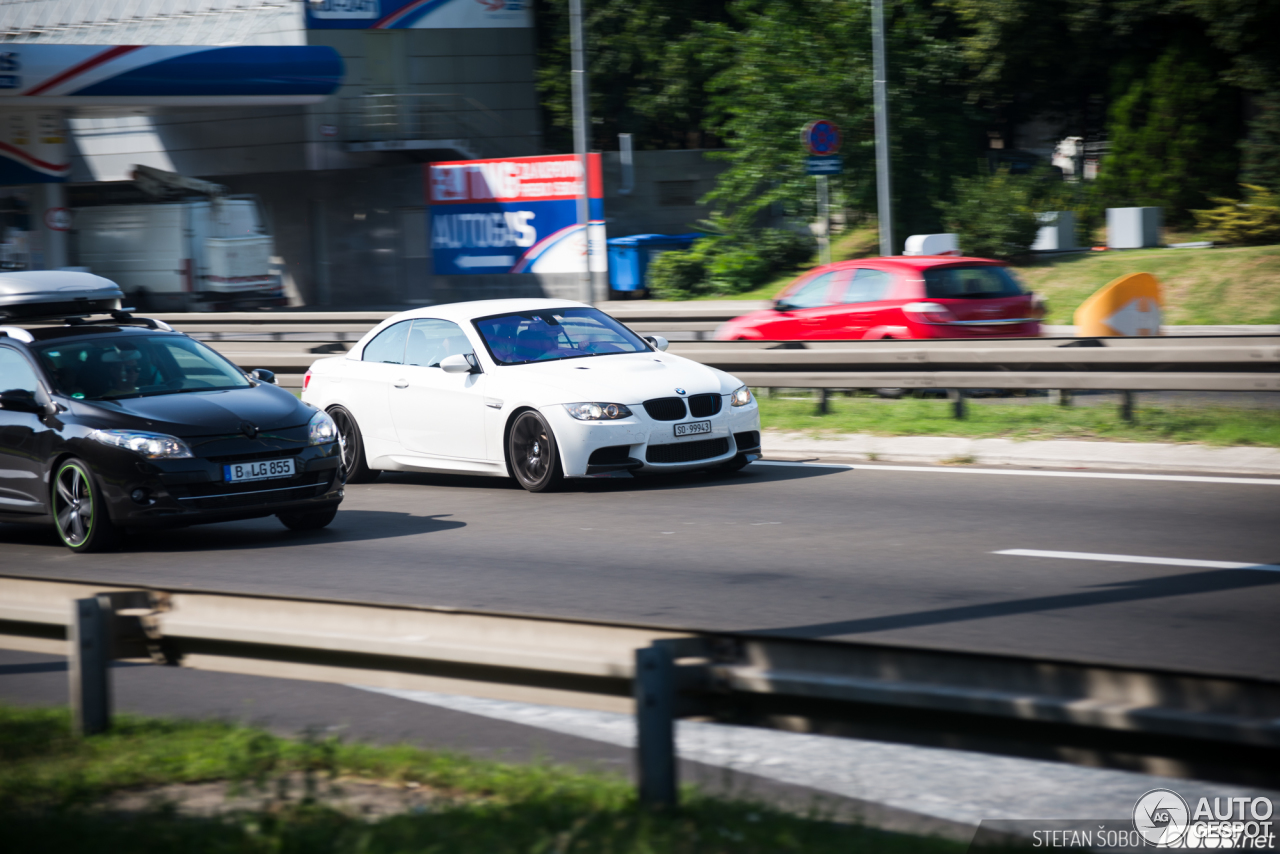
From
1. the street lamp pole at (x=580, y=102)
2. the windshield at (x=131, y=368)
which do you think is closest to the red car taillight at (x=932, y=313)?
the windshield at (x=131, y=368)

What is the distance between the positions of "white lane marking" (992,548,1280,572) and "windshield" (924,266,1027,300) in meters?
7.60

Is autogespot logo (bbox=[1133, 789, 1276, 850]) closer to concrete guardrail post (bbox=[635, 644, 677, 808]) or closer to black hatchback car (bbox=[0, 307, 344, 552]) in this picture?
concrete guardrail post (bbox=[635, 644, 677, 808])

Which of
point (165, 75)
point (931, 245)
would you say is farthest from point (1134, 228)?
point (165, 75)

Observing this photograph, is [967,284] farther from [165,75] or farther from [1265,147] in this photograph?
[165,75]

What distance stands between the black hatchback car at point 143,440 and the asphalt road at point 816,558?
29 cm

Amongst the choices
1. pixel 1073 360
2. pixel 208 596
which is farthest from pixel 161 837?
pixel 1073 360

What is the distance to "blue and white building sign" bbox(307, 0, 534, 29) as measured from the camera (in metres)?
42.2

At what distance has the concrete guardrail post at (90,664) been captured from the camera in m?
4.75

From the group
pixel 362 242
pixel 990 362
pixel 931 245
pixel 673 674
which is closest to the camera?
pixel 673 674

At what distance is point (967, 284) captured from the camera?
16.0 m

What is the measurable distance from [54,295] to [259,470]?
4.41 metres

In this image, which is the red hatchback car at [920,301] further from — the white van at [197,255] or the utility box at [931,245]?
the white van at [197,255]

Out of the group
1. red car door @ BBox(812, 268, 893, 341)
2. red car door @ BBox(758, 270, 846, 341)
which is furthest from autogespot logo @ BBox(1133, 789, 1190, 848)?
red car door @ BBox(758, 270, 846, 341)

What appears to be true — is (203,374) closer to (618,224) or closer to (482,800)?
(482,800)
